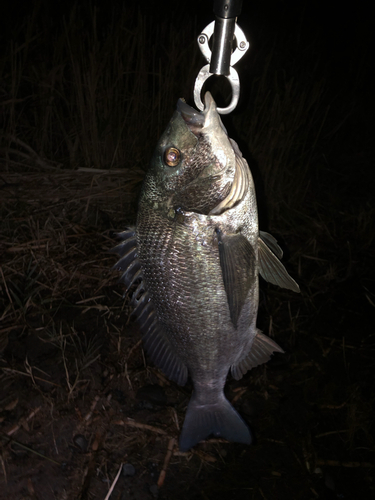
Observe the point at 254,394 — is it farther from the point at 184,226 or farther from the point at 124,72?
the point at 124,72

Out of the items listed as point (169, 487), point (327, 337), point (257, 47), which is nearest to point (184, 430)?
point (169, 487)

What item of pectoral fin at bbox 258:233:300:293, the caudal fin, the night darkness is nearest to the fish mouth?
pectoral fin at bbox 258:233:300:293

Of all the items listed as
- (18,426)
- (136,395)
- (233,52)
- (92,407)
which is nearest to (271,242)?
(233,52)

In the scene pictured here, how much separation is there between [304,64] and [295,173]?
1826 mm

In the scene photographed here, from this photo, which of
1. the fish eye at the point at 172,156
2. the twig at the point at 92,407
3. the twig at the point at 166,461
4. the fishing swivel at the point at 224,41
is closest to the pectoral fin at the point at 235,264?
the fish eye at the point at 172,156

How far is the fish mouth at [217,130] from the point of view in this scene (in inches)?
55.2

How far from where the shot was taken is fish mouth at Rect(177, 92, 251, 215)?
1401 mm

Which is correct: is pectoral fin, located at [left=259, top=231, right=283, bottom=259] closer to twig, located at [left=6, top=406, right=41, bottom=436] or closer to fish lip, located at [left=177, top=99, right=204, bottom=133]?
fish lip, located at [left=177, top=99, right=204, bottom=133]

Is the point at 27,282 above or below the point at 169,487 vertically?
above

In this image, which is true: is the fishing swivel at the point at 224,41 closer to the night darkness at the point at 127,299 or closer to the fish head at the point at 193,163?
the fish head at the point at 193,163

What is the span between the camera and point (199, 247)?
5.01ft

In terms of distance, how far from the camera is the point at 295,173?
3896mm

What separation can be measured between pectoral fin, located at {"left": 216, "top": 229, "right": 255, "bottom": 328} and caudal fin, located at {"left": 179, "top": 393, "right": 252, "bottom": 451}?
538 mm

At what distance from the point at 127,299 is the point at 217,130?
57.5 inches
